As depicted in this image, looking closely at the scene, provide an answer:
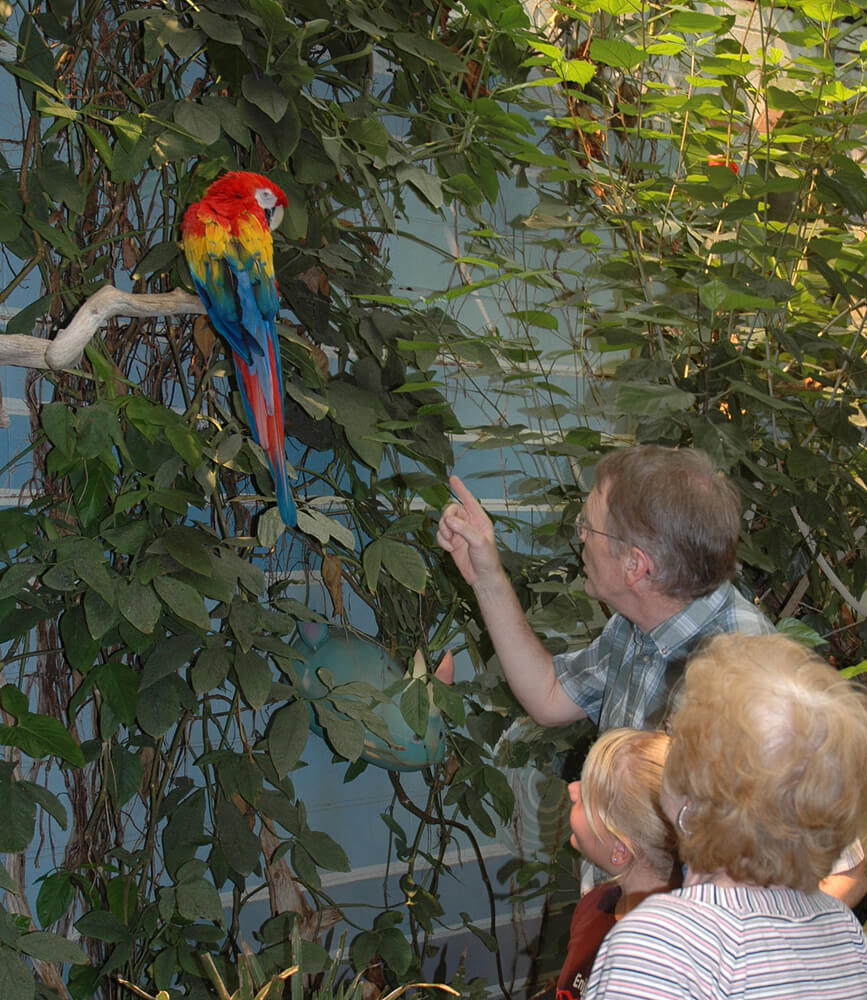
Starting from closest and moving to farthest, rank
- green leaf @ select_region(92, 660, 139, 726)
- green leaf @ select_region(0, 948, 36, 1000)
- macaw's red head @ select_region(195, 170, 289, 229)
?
green leaf @ select_region(0, 948, 36, 1000), macaw's red head @ select_region(195, 170, 289, 229), green leaf @ select_region(92, 660, 139, 726)

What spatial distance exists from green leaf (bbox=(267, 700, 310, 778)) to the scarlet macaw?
251 mm

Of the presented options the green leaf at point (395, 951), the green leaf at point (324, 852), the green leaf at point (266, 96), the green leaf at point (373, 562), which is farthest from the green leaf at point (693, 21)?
the green leaf at point (395, 951)

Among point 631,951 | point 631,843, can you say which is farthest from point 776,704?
point 631,843

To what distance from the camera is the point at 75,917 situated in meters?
1.49

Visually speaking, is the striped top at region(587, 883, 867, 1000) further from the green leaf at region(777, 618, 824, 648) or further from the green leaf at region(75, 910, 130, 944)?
the green leaf at region(75, 910, 130, 944)

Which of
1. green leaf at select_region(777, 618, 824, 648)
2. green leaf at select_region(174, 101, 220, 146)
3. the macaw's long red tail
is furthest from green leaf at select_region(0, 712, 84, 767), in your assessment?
green leaf at select_region(777, 618, 824, 648)

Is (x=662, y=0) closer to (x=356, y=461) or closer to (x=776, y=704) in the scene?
(x=356, y=461)

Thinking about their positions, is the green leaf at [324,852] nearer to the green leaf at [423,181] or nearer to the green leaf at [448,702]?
the green leaf at [448,702]

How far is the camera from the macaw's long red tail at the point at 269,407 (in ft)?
3.77

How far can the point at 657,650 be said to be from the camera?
109cm

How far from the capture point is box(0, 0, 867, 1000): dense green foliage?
3.84ft

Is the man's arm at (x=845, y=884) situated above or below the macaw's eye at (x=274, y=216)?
below

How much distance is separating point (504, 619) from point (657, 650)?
0.23 meters

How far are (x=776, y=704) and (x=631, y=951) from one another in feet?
0.60
